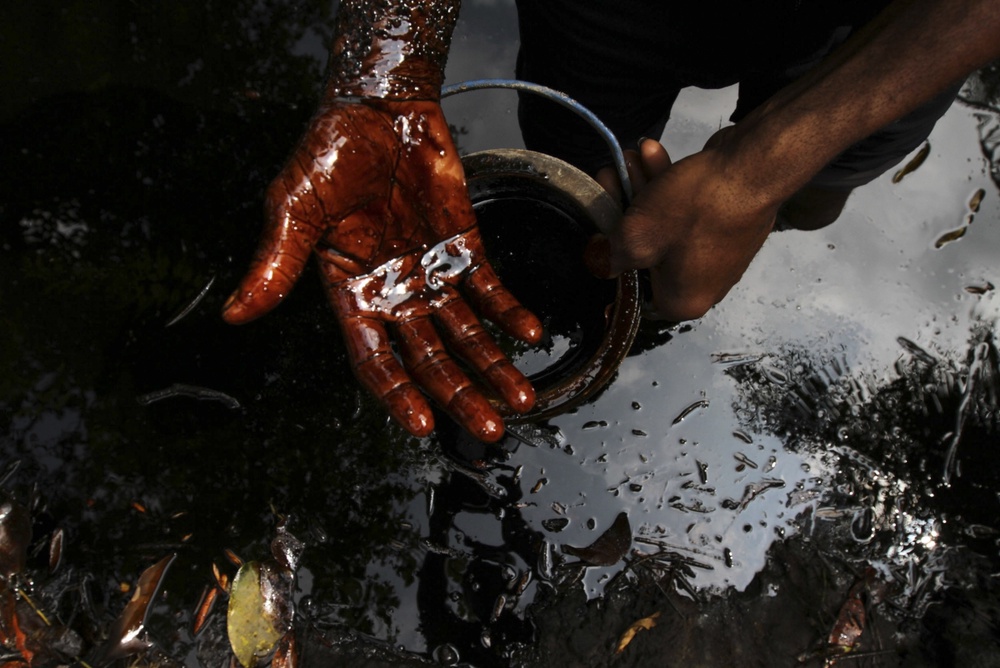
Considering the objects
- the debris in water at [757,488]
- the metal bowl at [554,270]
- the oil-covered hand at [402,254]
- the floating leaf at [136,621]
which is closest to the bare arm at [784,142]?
the metal bowl at [554,270]

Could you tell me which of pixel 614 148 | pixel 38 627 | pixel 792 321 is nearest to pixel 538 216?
pixel 614 148

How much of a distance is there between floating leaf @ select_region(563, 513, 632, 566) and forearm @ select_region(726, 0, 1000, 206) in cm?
135

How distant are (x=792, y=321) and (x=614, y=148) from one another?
127cm

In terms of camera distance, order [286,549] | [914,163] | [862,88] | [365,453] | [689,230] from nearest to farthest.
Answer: [862,88] → [689,230] → [286,549] → [365,453] → [914,163]

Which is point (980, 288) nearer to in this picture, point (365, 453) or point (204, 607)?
point (365, 453)

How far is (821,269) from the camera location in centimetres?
271

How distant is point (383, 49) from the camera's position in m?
1.89

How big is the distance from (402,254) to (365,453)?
2.88ft

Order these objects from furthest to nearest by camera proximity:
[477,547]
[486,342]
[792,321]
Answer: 1. [792,321]
2. [477,547]
3. [486,342]

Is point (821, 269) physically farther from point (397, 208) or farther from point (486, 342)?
point (397, 208)

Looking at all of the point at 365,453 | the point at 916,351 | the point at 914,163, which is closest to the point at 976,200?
the point at 914,163

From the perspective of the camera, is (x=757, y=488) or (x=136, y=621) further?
(x=757, y=488)

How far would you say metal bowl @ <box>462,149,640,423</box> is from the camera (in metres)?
2.09

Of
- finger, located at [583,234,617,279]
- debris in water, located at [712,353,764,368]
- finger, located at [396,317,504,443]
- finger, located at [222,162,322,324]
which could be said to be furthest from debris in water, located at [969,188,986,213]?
finger, located at [222,162,322,324]
